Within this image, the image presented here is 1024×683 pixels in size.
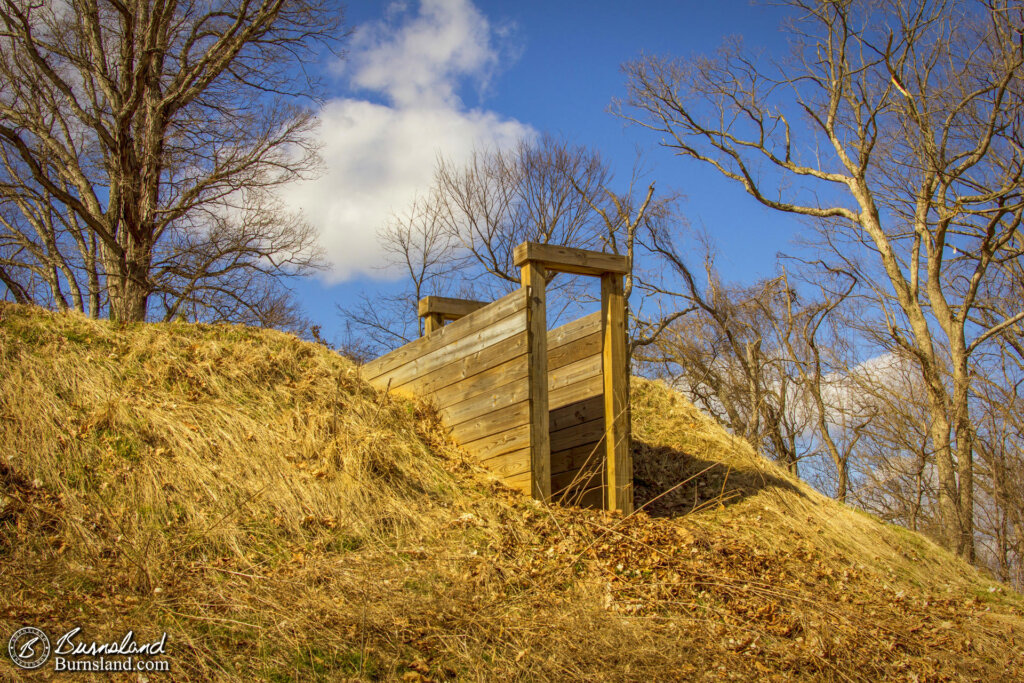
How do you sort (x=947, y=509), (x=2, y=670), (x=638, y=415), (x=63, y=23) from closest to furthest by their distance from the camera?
1. (x=2, y=670)
2. (x=638, y=415)
3. (x=947, y=509)
4. (x=63, y=23)

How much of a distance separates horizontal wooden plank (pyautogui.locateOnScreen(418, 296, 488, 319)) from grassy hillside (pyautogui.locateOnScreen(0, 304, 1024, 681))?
1.23 meters

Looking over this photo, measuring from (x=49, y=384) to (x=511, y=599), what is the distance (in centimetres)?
450

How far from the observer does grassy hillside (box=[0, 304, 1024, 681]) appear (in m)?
3.77

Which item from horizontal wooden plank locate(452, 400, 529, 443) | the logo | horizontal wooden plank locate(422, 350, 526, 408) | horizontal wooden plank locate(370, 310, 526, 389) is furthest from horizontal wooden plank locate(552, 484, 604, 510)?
the logo

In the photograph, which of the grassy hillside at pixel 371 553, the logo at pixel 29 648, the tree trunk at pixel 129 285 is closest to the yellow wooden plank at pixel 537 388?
the grassy hillside at pixel 371 553

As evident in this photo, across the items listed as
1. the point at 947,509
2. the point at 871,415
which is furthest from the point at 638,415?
the point at 871,415

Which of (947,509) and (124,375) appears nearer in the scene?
(124,375)

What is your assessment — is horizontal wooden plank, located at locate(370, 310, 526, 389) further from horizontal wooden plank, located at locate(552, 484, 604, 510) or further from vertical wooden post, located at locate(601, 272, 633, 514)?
horizontal wooden plank, located at locate(552, 484, 604, 510)

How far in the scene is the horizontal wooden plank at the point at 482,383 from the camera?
6145 millimetres

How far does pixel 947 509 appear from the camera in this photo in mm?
11102

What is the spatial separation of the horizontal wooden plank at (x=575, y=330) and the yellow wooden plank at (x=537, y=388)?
76 cm

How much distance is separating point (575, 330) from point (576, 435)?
3.26 feet

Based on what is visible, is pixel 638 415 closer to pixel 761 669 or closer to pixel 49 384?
pixel 761 669

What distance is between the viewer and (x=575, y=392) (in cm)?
707
